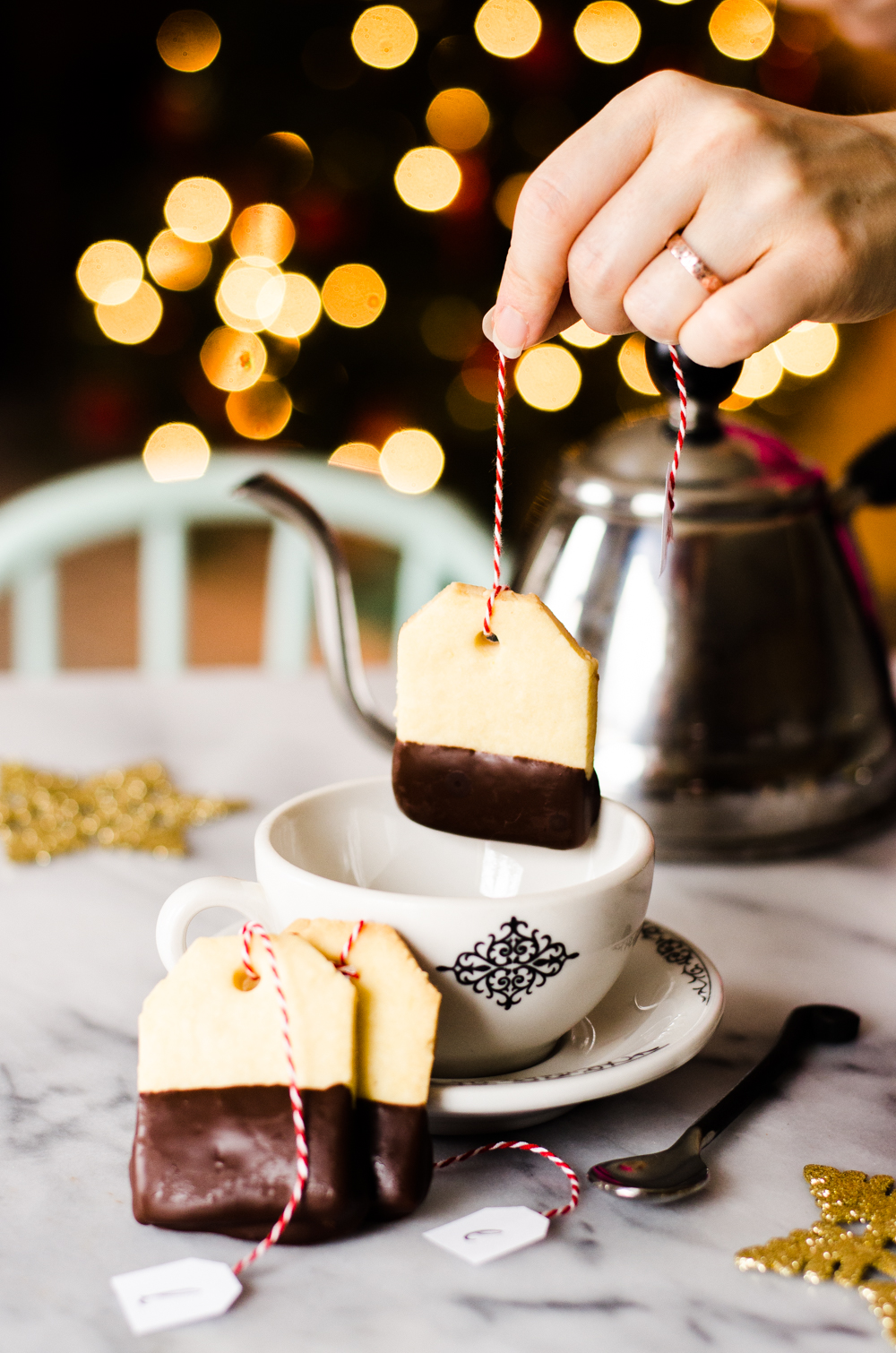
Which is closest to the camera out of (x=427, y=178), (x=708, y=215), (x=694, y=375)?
(x=708, y=215)

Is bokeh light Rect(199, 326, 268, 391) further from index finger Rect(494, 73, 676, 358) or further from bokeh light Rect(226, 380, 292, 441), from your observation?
index finger Rect(494, 73, 676, 358)

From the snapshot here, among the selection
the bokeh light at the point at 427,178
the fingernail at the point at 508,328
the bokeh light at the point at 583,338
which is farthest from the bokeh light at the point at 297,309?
the fingernail at the point at 508,328

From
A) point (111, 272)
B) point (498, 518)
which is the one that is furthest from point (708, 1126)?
point (111, 272)

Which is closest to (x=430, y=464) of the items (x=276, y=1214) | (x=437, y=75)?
(x=437, y=75)

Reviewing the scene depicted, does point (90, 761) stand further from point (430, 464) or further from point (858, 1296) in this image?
point (430, 464)

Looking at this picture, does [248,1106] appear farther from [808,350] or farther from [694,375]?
[808,350]

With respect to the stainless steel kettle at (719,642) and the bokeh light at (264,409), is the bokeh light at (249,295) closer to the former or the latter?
the bokeh light at (264,409)

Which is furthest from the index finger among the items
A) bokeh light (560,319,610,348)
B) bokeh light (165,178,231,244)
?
bokeh light (165,178,231,244)
